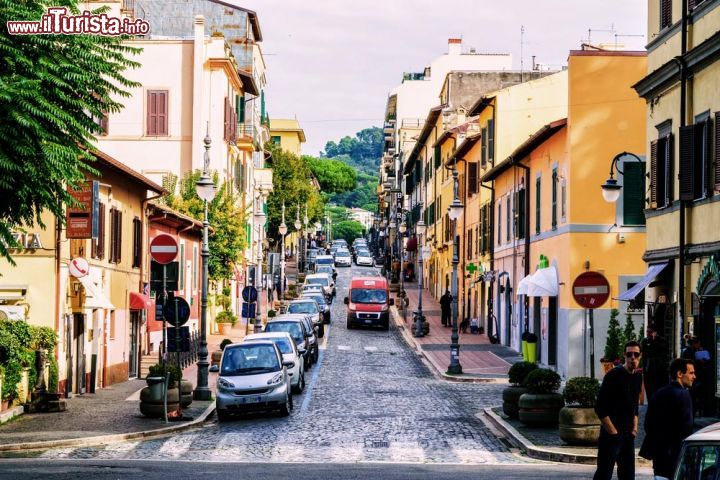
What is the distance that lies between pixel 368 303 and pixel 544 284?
2283 centimetres

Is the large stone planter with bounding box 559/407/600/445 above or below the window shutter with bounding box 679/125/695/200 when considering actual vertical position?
below

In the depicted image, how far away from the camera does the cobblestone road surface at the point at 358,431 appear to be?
19.7 m

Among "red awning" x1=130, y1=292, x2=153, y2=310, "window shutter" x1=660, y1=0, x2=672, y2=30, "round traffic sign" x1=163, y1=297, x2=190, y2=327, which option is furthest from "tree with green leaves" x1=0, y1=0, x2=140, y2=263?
"red awning" x1=130, y1=292, x2=153, y2=310

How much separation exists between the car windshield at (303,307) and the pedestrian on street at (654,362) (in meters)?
28.5

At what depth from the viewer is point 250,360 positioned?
89.4 feet

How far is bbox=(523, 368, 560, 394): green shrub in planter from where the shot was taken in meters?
22.7

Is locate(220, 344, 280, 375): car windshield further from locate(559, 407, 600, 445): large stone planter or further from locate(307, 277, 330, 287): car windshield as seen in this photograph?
locate(307, 277, 330, 287): car windshield

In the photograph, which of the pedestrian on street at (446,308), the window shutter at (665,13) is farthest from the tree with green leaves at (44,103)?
the pedestrian on street at (446,308)

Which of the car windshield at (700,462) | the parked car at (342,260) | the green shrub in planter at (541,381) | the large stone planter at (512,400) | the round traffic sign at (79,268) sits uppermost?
the parked car at (342,260)

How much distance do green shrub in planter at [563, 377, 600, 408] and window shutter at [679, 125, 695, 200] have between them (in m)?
5.46

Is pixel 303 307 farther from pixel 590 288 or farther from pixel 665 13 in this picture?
pixel 590 288

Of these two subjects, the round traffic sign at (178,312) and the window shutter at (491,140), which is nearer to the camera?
the round traffic sign at (178,312)

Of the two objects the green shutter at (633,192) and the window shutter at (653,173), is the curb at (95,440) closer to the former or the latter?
the window shutter at (653,173)

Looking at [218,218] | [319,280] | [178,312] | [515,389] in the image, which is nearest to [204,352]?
[178,312]
